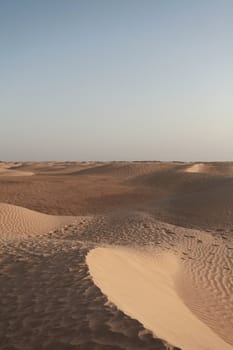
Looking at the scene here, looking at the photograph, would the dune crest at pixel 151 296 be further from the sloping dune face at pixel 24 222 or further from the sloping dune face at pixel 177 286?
the sloping dune face at pixel 24 222

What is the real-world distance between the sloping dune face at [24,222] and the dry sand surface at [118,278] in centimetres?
4

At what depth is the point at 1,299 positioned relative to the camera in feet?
22.1

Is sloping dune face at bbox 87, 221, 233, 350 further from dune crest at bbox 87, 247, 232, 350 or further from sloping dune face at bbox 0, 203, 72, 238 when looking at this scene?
sloping dune face at bbox 0, 203, 72, 238

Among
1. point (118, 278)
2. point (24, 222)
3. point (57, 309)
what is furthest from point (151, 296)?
point (24, 222)

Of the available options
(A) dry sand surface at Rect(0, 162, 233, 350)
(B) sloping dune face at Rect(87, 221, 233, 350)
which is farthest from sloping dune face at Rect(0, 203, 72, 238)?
(B) sloping dune face at Rect(87, 221, 233, 350)

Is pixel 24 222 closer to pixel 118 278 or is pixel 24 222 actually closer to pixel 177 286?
pixel 177 286

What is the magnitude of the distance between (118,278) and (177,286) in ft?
9.16

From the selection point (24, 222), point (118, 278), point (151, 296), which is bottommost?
point (24, 222)

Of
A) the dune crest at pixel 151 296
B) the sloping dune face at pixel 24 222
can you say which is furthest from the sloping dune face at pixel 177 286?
the sloping dune face at pixel 24 222

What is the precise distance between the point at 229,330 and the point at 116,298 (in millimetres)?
2753

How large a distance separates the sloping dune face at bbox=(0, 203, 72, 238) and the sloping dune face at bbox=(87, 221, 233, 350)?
5177 mm

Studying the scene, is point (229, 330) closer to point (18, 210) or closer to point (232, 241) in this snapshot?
point (232, 241)

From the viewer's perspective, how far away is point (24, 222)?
57.0ft

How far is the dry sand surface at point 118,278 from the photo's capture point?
5.29m
